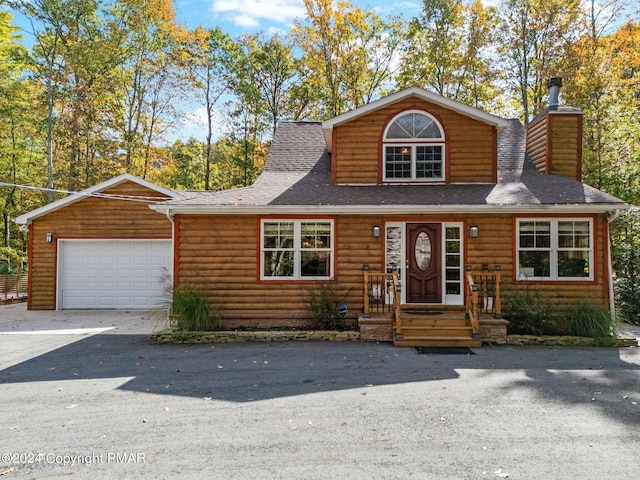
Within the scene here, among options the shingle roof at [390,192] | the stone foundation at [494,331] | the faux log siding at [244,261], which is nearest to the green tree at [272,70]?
the shingle roof at [390,192]

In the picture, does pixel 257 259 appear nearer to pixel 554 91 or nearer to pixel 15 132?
pixel 554 91

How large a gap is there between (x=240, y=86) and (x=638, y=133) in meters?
18.0

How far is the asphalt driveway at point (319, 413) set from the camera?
133 inches

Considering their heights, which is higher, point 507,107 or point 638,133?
point 507,107

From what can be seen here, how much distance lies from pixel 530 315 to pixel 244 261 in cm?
619

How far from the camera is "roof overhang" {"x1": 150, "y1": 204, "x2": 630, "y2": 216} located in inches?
329

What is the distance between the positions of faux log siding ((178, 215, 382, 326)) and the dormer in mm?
1844

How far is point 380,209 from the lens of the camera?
28.2ft

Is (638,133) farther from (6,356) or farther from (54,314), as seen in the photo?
(54,314)

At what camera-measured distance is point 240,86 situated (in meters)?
21.8

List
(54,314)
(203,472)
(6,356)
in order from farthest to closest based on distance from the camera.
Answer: (54,314) → (6,356) → (203,472)

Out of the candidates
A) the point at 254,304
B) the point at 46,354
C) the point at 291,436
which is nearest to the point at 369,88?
the point at 254,304

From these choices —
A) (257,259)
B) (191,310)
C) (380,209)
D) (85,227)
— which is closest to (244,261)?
(257,259)

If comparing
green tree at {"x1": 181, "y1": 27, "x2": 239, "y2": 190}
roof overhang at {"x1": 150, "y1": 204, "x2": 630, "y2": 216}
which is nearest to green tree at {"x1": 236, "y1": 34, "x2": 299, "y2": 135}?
green tree at {"x1": 181, "y1": 27, "x2": 239, "y2": 190}
